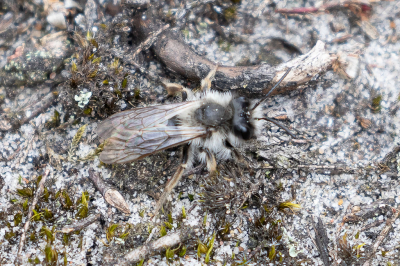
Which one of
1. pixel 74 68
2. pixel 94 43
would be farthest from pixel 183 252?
pixel 94 43

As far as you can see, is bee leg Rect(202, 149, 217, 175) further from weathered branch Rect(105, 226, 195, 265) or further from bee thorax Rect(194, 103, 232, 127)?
weathered branch Rect(105, 226, 195, 265)

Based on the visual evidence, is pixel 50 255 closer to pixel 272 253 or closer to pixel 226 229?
pixel 226 229

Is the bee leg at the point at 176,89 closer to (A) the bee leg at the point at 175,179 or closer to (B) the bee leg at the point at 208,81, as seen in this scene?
(B) the bee leg at the point at 208,81

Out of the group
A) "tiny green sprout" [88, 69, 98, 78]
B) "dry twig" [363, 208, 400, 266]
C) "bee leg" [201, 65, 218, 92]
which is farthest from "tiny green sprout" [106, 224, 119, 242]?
"dry twig" [363, 208, 400, 266]

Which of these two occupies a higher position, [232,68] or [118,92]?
[232,68]

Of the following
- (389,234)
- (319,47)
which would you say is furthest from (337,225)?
(319,47)

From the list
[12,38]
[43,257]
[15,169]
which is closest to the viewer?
[43,257]

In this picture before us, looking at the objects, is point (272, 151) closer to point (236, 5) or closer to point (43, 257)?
point (236, 5)
